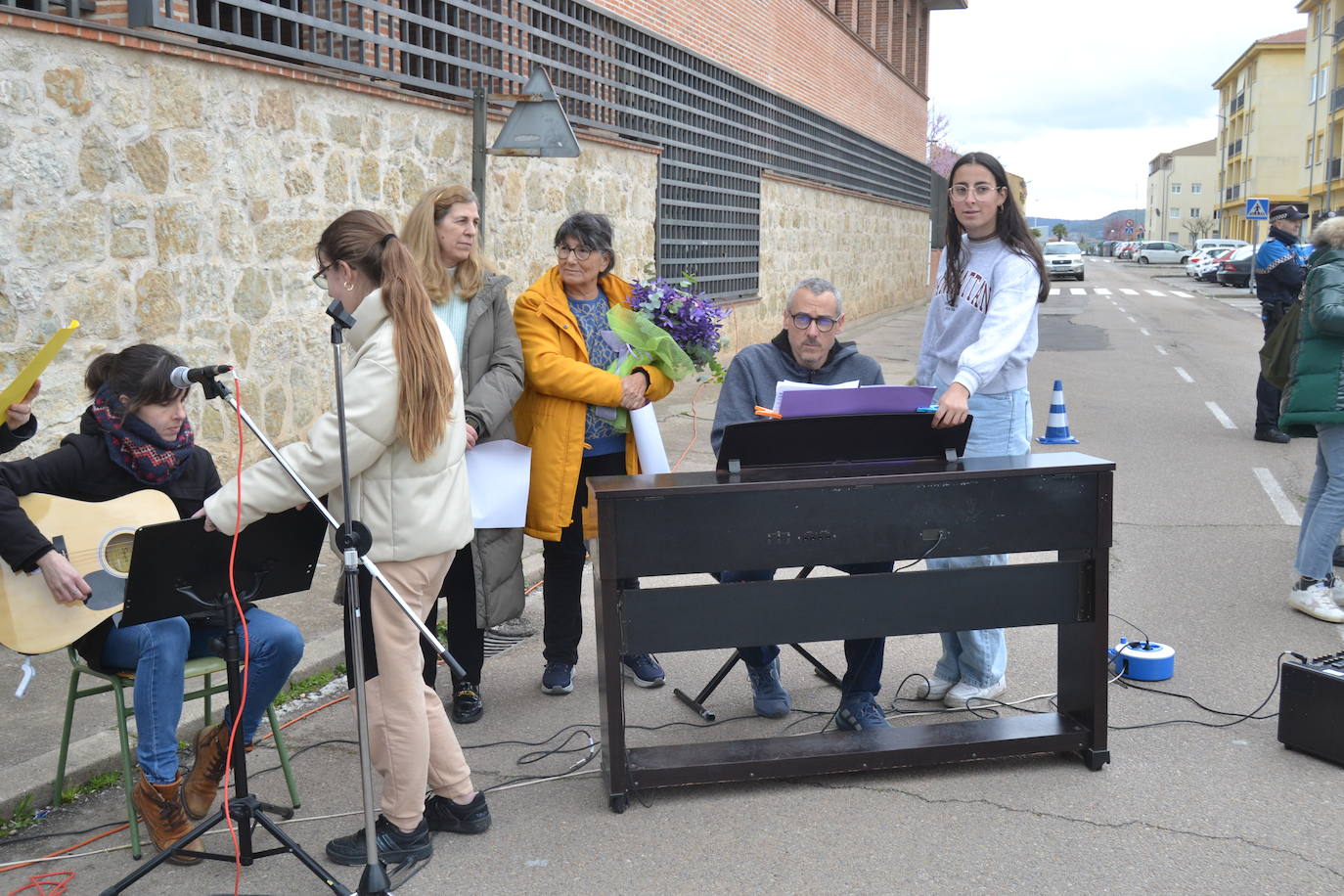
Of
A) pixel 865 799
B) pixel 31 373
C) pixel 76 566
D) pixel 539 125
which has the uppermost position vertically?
pixel 539 125

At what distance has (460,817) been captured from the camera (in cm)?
408

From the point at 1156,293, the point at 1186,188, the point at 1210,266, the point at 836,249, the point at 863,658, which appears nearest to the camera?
the point at 863,658

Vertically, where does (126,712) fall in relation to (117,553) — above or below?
below

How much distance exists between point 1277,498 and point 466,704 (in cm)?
676

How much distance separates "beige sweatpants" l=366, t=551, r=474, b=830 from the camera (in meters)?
3.77

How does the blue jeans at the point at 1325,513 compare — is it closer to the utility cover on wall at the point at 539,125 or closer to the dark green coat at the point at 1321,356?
the dark green coat at the point at 1321,356

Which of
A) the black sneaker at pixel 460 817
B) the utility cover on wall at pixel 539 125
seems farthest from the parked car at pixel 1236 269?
the black sneaker at pixel 460 817

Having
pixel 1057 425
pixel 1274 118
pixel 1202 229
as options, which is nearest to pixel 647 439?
pixel 1057 425

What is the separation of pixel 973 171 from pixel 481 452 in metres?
2.18

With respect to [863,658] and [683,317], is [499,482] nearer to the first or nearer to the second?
[683,317]

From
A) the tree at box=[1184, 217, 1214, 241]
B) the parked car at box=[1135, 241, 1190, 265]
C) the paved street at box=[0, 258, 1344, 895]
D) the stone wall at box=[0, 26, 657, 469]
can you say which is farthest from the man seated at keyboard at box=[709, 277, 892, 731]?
the tree at box=[1184, 217, 1214, 241]

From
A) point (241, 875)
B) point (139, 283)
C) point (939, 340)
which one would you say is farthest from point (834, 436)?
point (139, 283)

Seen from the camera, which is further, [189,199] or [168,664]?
[189,199]

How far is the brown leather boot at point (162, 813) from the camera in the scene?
3877mm
